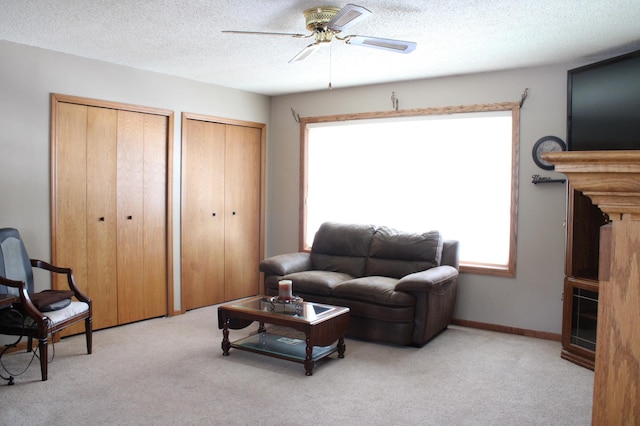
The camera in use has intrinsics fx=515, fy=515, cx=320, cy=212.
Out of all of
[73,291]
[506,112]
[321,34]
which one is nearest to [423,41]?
[321,34]

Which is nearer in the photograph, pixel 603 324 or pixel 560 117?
pixel 603 324

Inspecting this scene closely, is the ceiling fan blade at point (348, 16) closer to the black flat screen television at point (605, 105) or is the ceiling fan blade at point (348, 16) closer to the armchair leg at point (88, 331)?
the black flat screen television at point (605, 105)

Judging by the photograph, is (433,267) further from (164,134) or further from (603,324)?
(603,324)

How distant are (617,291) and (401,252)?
4010 millimetres

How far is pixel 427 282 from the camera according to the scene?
400 cm

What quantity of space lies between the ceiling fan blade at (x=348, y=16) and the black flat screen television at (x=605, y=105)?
2.08 metres

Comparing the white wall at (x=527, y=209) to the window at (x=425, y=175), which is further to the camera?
the window at (x=425, y=175)

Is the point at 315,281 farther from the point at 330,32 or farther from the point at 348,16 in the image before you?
the point at 348,16

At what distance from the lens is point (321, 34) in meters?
3.23

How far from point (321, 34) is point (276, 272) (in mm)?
2316

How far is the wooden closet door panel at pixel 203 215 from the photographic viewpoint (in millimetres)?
5301

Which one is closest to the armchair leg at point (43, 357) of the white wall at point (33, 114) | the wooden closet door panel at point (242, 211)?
the white wall at point (33, 114)

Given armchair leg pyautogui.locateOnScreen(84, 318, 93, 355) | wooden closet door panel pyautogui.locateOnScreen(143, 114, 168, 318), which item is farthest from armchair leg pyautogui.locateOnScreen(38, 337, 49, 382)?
wooden closet door panel pyautogui.locateOnScreen(143, 114, 168, 318)

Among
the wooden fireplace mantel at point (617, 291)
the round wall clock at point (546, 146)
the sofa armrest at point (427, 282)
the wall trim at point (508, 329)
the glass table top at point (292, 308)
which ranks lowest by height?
the wall trim at point (508, 329)
